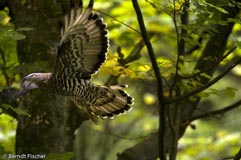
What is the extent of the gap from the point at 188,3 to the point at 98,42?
1.58ft

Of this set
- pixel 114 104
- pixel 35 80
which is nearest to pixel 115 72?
pixel 114 104

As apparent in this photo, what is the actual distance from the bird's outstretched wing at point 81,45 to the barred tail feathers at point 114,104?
0.38m

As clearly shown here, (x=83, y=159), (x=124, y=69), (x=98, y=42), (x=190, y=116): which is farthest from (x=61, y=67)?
(x=83, y=159)

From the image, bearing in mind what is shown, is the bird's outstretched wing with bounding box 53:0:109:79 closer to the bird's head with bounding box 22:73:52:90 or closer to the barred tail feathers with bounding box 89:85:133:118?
the bird's head with bounding box 22:73:52:90

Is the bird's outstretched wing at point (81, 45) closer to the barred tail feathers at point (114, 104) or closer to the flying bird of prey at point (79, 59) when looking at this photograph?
the flying bird of prey at point (79, 59)

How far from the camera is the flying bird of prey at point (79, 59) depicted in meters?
2.71

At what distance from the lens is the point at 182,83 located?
3.27 meters

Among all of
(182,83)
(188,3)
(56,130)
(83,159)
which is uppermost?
(188,3)

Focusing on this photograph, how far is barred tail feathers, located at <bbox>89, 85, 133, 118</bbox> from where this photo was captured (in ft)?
10.6

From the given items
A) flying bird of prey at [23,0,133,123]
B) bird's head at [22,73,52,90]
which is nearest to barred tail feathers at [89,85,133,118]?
flying bird of prey at [23,0,133,123]

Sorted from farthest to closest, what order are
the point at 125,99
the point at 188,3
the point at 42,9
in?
the point at 42,9 < the point at 125,99 < the point at 188,3

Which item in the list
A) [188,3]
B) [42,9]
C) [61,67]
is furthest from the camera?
[42,9]

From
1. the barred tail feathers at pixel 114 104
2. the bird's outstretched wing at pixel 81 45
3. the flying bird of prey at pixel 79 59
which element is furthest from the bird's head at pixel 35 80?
the barred tail feathers at pixel 114 104

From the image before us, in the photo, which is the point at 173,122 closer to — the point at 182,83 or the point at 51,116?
the point at 182,83
